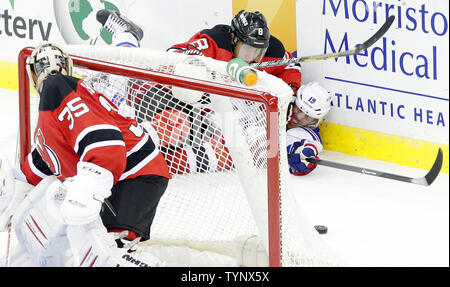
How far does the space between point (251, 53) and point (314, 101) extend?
37cm

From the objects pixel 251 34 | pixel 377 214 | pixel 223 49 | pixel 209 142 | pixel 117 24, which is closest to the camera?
pixel 209 142

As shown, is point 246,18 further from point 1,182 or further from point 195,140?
point 1,182

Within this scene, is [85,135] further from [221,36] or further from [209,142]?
[221,36]

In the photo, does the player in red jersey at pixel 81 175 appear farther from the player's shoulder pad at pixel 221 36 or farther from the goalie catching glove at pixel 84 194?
the player's shoulder pad at pixel 221 36

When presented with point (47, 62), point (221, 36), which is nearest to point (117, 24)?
point (221, 36)

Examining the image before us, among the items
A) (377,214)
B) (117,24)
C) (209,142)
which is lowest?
(377,214)

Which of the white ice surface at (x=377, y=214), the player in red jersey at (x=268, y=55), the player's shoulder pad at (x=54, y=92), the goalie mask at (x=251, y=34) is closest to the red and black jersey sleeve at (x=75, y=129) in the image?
the player's shoulder pad at (x=54, y=92)

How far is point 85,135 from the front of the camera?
7.70 ft

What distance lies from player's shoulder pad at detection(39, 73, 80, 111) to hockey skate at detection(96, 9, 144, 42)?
1778 millimetres

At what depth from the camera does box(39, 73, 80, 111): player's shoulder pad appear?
7.90 feet

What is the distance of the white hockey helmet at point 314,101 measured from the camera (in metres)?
4.02

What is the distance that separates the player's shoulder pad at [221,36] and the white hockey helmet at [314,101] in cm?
41

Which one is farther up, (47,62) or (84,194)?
(47,62)

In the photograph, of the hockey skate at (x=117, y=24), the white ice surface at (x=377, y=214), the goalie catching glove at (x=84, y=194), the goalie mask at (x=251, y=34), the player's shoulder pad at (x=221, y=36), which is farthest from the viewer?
the hockey skate at (x=117, y=24)
